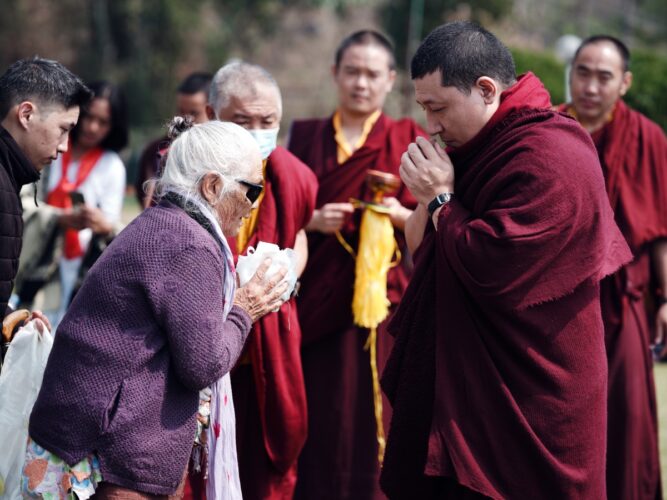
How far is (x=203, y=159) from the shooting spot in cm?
264

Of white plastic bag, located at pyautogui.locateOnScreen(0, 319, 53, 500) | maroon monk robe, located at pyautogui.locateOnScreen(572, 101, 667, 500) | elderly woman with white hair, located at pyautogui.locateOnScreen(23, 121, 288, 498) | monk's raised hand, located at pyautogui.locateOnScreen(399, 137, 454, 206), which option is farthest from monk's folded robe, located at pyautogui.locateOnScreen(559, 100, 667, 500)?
white plastic bag, located at pyautogui.locateOnScreen(0, 319, 53, 500)

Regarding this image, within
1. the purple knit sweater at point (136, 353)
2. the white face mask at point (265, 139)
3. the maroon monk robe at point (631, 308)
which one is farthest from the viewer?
the maroon monk robe at point (631, 308)

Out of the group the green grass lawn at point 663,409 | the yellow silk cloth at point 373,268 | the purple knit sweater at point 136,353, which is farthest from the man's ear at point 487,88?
the green grass lawn at point 663,409

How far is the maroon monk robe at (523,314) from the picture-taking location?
2.64 m

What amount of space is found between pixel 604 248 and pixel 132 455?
4.92ft

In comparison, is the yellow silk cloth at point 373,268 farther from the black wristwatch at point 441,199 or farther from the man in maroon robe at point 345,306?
the black wristwatch at point 441,199

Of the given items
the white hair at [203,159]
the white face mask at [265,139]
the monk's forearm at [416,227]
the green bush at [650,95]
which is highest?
the green bush at [650,95]

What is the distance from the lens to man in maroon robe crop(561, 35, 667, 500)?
4.21 meters

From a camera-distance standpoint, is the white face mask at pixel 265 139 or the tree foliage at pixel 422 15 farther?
the tree foliage at pixel 422 15

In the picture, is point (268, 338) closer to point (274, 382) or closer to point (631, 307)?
point (274, 382)

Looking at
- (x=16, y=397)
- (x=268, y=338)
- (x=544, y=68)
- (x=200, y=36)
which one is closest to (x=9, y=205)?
(x=16, y=397)

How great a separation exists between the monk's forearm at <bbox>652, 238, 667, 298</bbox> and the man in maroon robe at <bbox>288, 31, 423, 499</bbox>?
1203mm

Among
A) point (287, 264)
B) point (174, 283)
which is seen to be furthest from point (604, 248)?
point (174, 283)

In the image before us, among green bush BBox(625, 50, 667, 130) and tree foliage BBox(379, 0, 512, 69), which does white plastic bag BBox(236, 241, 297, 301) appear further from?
tree foliage BBox(379, 0, 512, 69)
